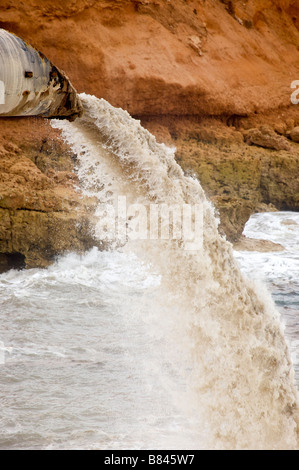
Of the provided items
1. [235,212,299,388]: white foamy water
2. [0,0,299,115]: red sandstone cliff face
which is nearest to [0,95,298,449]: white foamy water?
[235,212,299,388]: white foamy water

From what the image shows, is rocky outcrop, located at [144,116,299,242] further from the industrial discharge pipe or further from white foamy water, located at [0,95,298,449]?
the industrial discharge pipe

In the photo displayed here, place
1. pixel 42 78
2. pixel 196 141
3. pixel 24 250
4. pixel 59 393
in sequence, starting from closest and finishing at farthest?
pixel 42 78
pixel 59 393
pixel 24 250
pixel 196 141

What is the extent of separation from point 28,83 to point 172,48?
10687 millimetres

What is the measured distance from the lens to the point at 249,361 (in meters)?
3.37

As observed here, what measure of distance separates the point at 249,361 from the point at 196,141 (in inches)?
396

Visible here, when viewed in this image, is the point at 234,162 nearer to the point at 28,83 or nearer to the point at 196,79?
the point at 196,79

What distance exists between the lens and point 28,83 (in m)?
2.43

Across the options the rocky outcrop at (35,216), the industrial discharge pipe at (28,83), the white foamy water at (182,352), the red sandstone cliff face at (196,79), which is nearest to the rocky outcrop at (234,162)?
the red sandstone cliff face at (196,79)

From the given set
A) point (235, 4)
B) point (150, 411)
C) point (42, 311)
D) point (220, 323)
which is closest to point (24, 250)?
point (42, 311)

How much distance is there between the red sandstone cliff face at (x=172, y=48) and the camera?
1104 centimetres

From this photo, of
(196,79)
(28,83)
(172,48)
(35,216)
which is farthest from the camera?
(196,79)

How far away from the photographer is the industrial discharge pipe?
2.22 m

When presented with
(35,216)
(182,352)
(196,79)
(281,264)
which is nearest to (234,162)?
(196,79)
